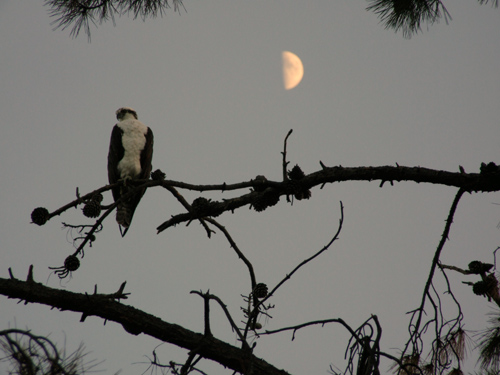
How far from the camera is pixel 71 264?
245cm

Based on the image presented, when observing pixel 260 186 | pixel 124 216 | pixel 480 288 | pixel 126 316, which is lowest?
pixel 126 316

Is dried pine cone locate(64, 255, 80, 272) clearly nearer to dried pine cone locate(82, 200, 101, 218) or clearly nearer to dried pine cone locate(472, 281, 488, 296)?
dried pine cone locate(82, 200, 101, 218)

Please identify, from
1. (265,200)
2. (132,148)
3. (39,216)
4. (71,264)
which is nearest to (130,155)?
(132,148)

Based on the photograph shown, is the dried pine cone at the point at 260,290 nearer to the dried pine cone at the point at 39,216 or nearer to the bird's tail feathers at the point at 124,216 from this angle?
the dried pine cone at the point at 39,216

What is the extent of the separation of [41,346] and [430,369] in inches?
73.3

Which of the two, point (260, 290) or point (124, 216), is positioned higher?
point (124, 216)

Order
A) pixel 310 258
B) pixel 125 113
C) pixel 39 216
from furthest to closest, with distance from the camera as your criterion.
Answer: pixel 125 113
pixel 39 216
pixel 310 258

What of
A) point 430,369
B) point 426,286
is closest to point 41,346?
point 426,286

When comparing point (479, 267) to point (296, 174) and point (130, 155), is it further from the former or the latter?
point (130, 155)

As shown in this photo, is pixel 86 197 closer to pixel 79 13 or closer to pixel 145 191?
pixel 79 13

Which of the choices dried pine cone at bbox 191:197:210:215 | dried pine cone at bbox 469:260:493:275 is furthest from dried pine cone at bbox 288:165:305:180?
dried pine cone at bbox 469:260:493:275

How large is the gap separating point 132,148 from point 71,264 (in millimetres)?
2712

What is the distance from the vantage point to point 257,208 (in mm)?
2312

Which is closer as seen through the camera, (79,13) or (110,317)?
(110,317)
